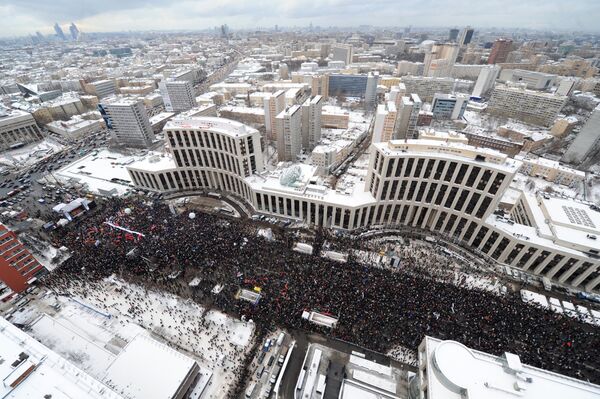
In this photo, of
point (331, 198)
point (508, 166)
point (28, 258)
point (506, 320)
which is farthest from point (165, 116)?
point (506, 320)

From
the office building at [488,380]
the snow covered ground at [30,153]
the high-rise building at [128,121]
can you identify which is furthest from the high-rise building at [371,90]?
the snow covered ground at [30,153]

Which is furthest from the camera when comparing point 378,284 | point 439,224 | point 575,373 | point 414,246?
point 439,224

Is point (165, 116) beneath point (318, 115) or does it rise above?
beneath

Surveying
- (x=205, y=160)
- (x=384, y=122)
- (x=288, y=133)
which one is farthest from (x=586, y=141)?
(x=205, y=160)

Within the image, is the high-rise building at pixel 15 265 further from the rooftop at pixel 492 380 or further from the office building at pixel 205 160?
the rooftop at pixel 492 380

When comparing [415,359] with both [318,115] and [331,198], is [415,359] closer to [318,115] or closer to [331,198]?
[331,198]

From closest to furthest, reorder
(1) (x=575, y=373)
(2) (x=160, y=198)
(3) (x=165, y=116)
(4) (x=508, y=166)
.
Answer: (1) (x=575, y=373), (4) (x=508, y=166), (2) (x=160, y=198), (3) (x=165, y=116)
